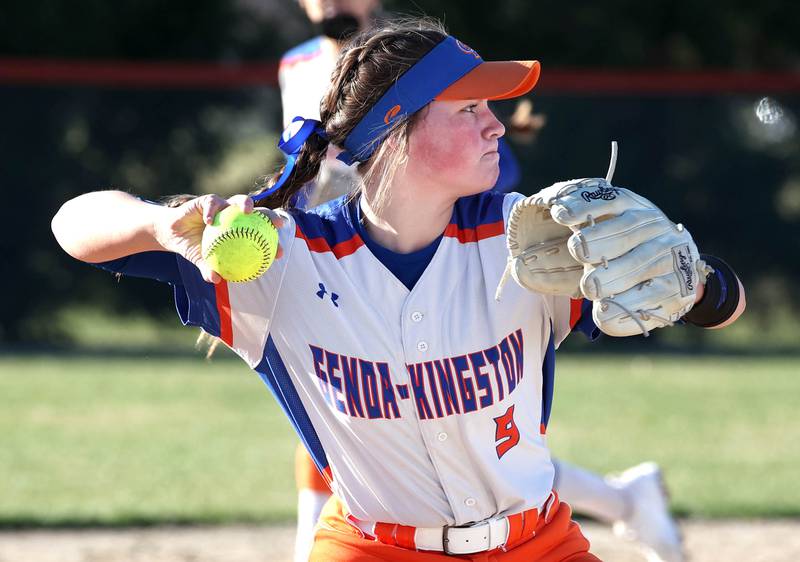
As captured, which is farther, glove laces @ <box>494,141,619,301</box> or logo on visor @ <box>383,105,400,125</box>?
logo on visor @ <box>383,105,400,125</box>

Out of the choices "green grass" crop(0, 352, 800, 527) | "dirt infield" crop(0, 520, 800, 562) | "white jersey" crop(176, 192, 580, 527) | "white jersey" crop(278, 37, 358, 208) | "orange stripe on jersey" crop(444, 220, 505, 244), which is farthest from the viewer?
"green grass" crop(0, 352, 800, 527)

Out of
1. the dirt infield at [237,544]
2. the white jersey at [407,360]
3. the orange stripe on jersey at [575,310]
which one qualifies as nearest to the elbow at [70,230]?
the white jersey at [407,360]

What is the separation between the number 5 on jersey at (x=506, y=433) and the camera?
2.54 metres

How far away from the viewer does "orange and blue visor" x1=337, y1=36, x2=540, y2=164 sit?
2574 millimetres

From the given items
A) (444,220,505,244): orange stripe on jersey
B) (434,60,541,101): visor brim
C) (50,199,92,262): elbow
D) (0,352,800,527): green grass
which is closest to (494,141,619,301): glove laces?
(444,220,505,244): orange stripe on jersey

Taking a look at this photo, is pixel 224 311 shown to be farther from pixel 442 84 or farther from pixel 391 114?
pixel 442 84

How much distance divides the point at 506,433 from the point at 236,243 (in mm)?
703

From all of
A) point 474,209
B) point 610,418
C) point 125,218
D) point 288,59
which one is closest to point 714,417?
point 610,418

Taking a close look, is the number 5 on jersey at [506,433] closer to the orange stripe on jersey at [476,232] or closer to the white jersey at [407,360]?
the white jersey at [407,360]

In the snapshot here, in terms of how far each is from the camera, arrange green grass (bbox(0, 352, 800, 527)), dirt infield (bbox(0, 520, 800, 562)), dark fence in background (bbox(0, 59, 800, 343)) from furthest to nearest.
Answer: dark fence in background (bbox(0, 59, 800, 343)), green grass (bbox(0, 352, 800, 527)), dirt infield (bbox(0, 520, 800, 562))

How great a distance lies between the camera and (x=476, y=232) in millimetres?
2643

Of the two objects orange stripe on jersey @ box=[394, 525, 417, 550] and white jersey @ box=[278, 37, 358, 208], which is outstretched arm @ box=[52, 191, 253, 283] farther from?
white jersey @ box=[278, 37, 358, 208]

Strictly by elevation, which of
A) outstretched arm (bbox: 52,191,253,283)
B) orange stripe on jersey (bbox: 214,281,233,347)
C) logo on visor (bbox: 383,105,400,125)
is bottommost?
orange stripe on jersey (bbox: 214,281,233,347)

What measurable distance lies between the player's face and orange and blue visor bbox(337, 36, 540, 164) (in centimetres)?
4
